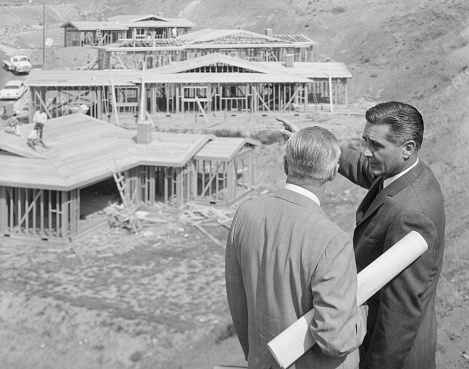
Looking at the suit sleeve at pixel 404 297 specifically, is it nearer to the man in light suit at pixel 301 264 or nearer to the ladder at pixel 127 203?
the man in light suit at pixel 301 264

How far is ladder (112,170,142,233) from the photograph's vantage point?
23655mm

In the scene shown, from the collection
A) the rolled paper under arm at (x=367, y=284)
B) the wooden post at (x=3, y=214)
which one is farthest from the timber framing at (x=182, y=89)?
the rolled paper under arm at (x=367, y=284)

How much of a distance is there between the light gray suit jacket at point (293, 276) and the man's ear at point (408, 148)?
2.95 feet

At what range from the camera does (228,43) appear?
5188 centimetres

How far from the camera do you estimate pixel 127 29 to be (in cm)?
6291

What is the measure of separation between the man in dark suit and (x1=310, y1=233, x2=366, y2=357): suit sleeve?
0.61 metres

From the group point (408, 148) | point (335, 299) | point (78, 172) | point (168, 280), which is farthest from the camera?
point (78, 172)

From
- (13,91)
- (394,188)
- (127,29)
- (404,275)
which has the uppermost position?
(127,29)

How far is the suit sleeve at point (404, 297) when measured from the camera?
4352mm

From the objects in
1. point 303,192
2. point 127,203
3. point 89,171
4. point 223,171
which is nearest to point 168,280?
point 89,171

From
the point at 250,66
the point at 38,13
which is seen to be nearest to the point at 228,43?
the point at 250,66

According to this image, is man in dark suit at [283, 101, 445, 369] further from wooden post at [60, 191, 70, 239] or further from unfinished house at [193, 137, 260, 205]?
unfinished house at [193, 137, 260, 205]

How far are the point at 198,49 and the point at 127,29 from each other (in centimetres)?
1413

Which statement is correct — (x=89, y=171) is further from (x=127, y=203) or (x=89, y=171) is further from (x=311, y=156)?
(x=311, y=156)
